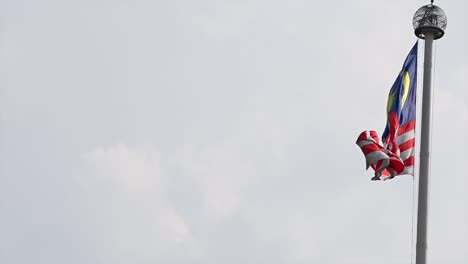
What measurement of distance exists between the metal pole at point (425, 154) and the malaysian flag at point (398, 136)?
857 mm

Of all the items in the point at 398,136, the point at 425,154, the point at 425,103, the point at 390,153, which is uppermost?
the point at 425,103

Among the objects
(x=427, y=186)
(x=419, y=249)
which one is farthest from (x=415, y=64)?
(x=419, y=249)

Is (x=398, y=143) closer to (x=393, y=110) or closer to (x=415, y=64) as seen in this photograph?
(x=393, y=110)

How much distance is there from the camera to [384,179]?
21.7m

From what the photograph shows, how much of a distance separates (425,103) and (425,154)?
1.36 m

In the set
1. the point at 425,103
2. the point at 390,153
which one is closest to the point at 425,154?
the point at 390,153

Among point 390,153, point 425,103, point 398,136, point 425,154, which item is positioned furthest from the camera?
point 398,136

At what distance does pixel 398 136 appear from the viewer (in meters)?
22.1

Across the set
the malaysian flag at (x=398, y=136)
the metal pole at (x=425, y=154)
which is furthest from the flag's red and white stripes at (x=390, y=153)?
the metal pole at (x=425, y=154)

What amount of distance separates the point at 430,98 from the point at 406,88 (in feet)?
5.05

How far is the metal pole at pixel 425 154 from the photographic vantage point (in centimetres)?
1997

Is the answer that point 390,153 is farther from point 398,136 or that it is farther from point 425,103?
point 425,103

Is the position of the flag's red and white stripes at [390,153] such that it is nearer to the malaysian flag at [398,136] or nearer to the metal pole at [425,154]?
the malaysian flag at [398,136]

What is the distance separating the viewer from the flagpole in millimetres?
20062
